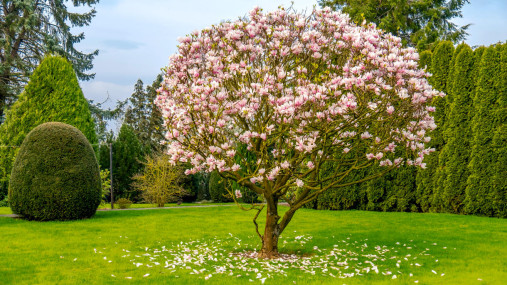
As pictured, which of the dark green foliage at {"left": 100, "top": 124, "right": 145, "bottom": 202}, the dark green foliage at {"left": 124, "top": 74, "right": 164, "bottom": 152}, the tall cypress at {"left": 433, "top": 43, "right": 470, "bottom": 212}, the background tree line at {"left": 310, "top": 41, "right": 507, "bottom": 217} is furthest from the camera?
the dark green foliage at {"left": 124, "top": 74, "right": 164, "bottom": 152}

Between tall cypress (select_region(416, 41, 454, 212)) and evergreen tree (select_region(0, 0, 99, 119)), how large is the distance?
19.6 metres

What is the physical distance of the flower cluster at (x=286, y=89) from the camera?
5805 millimetres

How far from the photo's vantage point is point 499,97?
40.6ft

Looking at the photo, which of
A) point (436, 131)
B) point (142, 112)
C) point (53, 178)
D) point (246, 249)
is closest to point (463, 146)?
point (436, 131)

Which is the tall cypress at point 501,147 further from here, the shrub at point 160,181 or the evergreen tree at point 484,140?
the shrub at point 160,181

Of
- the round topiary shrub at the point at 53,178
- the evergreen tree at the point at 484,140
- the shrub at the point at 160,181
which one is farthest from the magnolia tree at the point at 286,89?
the shrub at the point at 160,181

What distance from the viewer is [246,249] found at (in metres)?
8.32

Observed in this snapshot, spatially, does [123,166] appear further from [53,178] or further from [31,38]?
[53,178]

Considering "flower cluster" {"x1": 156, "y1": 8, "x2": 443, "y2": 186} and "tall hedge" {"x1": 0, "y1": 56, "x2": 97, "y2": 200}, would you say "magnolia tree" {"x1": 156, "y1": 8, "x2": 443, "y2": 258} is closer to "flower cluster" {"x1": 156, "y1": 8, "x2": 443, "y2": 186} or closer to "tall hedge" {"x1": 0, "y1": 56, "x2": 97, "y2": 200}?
"flower cluster" {"x1": 156, "y1": 8, "x2": 443, "y2": 186}

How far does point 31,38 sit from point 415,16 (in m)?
23.6

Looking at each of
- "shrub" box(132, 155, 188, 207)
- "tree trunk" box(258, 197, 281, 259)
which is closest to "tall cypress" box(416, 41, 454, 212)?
"tree trunk" box(258, 197, 281, 259)

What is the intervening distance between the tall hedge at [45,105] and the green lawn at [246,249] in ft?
16.3

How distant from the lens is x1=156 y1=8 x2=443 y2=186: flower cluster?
580cm

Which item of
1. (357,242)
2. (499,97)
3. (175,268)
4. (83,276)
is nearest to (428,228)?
(357,242)
